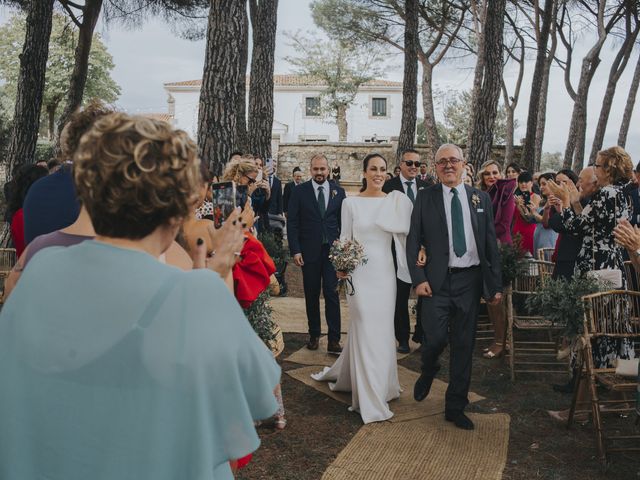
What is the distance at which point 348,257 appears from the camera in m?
5.27

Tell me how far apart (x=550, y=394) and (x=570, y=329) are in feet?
4.28

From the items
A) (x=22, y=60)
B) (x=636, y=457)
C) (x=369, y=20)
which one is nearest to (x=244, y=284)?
(x=636, y=457)

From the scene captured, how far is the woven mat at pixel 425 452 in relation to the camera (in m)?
4.09

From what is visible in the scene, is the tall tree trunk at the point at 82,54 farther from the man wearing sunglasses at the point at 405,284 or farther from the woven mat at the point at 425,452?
the woven mat at the point at 425,452

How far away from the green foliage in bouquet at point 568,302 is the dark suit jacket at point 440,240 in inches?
15.2

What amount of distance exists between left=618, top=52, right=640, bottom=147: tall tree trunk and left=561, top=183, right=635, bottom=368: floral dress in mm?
17031

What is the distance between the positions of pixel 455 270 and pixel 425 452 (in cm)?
145

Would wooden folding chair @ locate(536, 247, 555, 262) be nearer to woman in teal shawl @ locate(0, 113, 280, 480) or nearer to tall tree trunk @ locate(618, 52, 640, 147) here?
woman in teal shawl @ locate(0, 113, 280, 480)

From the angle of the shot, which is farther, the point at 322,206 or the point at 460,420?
the point at 322,206

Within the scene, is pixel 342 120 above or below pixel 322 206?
above

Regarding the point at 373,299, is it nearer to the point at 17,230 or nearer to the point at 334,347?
the point at 334,347

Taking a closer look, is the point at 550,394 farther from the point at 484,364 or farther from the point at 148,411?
the point at 148,411

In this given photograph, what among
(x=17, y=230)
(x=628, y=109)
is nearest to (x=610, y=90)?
(x=628, y=109)

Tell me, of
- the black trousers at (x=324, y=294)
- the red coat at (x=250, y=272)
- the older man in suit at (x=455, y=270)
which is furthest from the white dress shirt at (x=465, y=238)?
the black trousers at (x=324, y=294)
